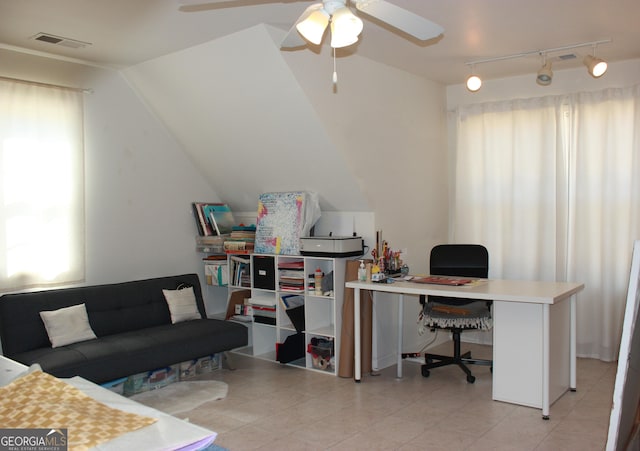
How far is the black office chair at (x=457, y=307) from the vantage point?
162 inches

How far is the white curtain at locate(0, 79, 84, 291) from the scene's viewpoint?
3.97 metres

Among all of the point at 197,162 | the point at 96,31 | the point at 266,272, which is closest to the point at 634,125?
the point at 266,272

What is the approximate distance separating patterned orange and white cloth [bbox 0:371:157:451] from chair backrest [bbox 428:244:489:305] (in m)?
3.24

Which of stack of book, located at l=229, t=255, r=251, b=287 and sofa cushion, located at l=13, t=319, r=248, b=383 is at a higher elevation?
stack of book, located at l=229, t=255, r=251, b=287

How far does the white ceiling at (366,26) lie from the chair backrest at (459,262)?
1.53 meters

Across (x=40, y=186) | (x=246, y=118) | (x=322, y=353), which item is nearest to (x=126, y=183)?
(x=40, y=186)

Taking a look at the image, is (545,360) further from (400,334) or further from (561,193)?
(561,193)

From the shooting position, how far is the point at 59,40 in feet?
12.5

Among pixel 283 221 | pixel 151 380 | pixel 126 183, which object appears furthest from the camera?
pixel 283 221

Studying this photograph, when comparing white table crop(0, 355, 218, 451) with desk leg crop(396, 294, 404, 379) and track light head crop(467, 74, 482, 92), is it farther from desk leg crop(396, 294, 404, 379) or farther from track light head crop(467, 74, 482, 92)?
track light head crop(467, 74, 482, 92)

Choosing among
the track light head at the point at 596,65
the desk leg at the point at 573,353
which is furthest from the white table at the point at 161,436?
the track light head at the point at 596,65

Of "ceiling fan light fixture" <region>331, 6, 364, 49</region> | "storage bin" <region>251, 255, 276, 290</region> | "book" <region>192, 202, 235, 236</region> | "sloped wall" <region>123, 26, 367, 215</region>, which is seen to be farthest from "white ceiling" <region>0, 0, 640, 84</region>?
"storage bin" <region>251, 255, 276, 290</region>

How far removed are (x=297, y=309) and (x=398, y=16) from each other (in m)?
2.92

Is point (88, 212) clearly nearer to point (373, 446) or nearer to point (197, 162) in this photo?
point (197, 162)
